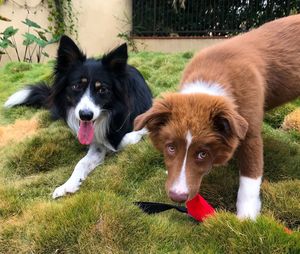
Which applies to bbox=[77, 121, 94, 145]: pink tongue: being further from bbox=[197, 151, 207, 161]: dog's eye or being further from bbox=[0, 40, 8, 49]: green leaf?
bbox=[0, 40, 8, 49]: green leaf

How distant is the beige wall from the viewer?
1183cm

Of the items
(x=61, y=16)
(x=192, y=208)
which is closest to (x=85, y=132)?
(x=192, y=208)

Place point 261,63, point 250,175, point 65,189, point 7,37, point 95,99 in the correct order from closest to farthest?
point 250,175 < point 261,63 < point 65,189 < point 95,99 < point 7,37

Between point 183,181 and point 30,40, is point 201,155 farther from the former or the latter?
point 30,40

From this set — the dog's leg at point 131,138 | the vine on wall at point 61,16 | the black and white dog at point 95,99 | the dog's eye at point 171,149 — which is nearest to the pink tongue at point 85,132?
the black and white dog at point 95,99

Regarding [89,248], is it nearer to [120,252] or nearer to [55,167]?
[120,252]

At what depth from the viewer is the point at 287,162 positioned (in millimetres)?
3512

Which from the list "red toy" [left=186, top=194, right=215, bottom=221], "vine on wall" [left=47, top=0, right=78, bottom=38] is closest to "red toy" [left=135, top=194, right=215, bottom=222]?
"red toy" [left=186, top=194, right=215, bottom=221]

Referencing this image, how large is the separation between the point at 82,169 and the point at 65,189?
1.08 feet

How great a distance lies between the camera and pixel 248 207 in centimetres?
277

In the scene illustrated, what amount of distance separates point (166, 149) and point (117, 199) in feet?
1.57

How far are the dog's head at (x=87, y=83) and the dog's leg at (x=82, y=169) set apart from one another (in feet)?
0.47

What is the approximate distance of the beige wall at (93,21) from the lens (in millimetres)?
11828

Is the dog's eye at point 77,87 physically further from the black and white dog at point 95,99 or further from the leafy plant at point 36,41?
the leafy plant at point 36,41
